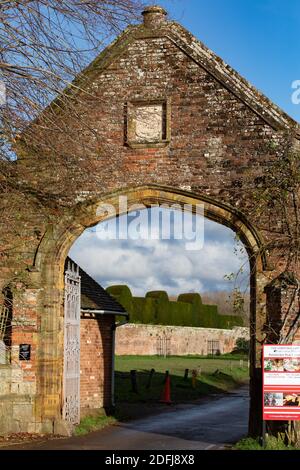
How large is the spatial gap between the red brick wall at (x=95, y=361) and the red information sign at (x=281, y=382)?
7.68 m

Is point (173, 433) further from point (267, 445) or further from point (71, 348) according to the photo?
point (267, 445)

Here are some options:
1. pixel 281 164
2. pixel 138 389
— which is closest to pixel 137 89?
pixel 281 164

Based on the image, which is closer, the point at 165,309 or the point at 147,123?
the point at 147,123

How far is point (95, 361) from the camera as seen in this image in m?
21.1

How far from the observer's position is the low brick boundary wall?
157 ft

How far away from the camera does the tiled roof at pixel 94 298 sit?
20719 mm

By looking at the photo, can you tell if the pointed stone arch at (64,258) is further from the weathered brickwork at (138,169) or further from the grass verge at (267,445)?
the grass verge at (267,445)

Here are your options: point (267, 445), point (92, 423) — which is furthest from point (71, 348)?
point (267, 445)

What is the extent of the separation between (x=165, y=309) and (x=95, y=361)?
36.1 meters

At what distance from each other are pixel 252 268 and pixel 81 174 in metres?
4.21

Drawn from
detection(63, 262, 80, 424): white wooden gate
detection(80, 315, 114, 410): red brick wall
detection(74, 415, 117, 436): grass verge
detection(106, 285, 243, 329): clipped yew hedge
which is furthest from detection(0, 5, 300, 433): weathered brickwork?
detection(106, 285, 243, 329): clipped yew hedge

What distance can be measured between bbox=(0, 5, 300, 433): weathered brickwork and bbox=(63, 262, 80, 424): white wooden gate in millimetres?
323
